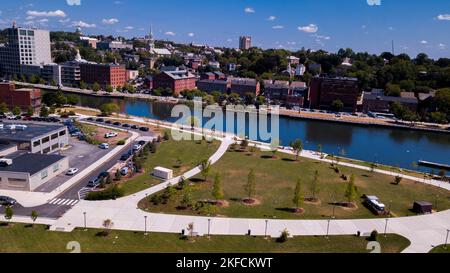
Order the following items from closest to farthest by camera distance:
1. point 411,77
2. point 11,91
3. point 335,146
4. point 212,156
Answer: point 212,156
point 335,146
point 11,91
point 411,77

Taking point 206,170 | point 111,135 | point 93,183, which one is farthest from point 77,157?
point 206,170

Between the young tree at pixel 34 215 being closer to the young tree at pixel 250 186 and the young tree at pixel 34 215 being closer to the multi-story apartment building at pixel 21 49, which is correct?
the young tree at pixel 250 186

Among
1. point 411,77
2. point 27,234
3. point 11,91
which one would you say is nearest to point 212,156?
point 27,234

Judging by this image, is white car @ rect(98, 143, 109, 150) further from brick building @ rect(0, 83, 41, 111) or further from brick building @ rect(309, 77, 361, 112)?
brick building @ rect(309, 77, 361, 112)

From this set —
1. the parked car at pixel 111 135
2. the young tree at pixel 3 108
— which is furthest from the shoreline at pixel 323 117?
the parked car at pixel 111 135
